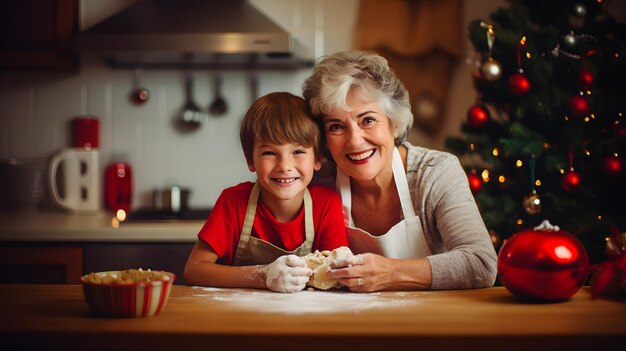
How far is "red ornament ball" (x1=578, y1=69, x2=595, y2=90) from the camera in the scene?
2.23 metres

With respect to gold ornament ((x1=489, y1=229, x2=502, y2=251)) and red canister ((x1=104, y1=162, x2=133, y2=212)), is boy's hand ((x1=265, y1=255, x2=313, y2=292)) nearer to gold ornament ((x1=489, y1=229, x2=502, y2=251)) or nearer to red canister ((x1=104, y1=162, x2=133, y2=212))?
gold ornament ((x1=489, y1=229, x2=502, y2=251))

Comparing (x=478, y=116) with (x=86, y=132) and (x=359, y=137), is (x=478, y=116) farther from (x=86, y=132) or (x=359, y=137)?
(x=86, y=132)

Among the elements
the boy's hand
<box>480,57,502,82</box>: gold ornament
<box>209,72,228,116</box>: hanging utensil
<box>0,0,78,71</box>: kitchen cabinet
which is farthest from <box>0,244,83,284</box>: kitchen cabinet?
<box>480,57,502,82</box>: gold ornament

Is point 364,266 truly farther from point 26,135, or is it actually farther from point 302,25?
point 26,135

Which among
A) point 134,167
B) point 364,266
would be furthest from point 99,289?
point 134,167

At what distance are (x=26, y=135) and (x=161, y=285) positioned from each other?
234cm

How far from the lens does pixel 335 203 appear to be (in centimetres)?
172

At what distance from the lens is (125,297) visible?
1107 mm

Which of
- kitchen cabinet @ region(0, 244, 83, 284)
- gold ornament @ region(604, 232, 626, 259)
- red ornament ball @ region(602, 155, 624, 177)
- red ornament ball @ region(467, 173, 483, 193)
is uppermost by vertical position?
red ornament ball @ region(602, 155, 624, 177)

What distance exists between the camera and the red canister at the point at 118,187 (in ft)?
10.1

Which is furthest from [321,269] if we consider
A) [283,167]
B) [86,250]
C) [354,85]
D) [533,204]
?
[86,250]

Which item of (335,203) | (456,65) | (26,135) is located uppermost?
(456,65)

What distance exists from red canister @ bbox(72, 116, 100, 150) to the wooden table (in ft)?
6.27

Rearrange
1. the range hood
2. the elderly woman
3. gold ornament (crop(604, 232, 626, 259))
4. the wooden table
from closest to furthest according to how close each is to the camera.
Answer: the wooden table → gold ornament (crop(604, 232, 626, 259)) → the elderly woman → the range hood
